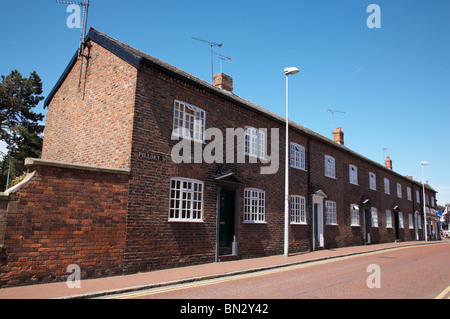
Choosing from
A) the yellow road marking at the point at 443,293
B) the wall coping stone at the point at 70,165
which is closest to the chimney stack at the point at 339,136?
the yellow road marking at the point at 443,293

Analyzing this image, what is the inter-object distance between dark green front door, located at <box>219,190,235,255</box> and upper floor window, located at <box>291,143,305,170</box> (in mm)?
5550

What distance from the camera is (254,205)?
14.7m

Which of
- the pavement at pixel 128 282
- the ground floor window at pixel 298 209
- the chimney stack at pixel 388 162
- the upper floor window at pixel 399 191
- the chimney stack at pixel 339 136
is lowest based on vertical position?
the pavement at pixel 128 282

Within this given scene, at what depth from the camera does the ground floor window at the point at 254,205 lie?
1422 cm

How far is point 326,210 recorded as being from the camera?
20.4 meters

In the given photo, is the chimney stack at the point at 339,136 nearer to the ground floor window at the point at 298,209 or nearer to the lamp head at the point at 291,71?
the ground floor window at the point at 298,209

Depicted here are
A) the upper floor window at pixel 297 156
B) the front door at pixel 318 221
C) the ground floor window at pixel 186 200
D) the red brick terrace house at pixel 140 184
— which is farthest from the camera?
the front door at pixel 318 221

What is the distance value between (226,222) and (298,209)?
6018mm

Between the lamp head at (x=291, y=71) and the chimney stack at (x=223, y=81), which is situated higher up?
the chimney stack at (x=223, y=81)

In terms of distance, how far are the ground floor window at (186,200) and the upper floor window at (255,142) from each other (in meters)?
3.63

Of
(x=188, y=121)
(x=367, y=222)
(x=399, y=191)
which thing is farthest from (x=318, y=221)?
(x=399, y=191)

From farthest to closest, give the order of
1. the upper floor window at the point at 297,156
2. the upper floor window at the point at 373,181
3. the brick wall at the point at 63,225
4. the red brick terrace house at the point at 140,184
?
1. the upper floor window at the point at 373,181
2. the upper floor window at the point at 297,156
3. the red brick terrace house at the point at 140,184
4. the brick wall at the point at 63,225

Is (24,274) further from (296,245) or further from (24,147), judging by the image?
(24,147)
